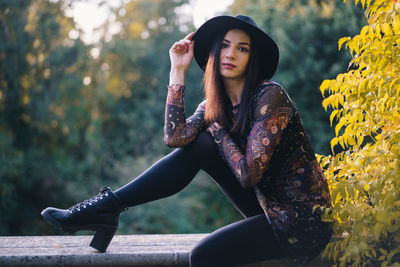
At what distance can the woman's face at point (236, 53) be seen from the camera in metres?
2.26

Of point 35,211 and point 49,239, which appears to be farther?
point 35,211

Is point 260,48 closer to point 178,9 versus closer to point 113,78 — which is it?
point 113,78

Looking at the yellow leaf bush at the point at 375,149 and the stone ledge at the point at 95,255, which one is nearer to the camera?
the yellow leaf bush at the point at 375,149

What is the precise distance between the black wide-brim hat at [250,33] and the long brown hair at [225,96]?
0.04 metres

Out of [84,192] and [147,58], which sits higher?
[147,58]

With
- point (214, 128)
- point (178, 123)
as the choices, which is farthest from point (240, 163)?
point (178, 123)

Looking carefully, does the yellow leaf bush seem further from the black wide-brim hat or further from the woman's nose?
the woman's nose

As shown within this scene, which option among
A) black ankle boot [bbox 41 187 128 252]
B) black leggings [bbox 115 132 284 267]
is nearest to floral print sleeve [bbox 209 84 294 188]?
black leggings [bbox 115 132 284 267]

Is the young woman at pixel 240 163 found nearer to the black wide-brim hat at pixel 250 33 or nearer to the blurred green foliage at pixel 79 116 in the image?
the black wide-brim hat at pixel 250 33

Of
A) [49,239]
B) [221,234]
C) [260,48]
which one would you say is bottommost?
→ [49,239]

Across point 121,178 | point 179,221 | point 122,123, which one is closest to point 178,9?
point 122,123

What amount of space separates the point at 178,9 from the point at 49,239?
20324 mm

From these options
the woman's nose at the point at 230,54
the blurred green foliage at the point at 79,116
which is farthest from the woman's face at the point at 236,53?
the blurred green foliage at the point at 79,116

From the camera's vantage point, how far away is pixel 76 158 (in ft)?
45.1
